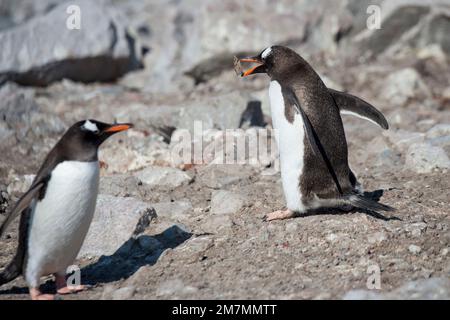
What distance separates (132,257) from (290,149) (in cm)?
127

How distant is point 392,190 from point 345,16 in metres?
5.08

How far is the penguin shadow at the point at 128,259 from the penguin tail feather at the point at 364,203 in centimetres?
111

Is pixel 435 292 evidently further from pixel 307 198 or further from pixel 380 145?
pixel 380 145

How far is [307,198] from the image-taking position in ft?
15.9

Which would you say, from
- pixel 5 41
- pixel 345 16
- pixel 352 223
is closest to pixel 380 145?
pixel 352 223

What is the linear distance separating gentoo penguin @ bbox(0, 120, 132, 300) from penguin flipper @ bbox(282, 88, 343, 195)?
121cm

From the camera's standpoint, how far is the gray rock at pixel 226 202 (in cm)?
524

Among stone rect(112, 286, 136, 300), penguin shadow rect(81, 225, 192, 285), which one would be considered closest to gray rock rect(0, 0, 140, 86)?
penguin shadow rect(81, 225, 192, 285)

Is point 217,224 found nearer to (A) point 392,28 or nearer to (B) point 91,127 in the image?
(B) point 91,127

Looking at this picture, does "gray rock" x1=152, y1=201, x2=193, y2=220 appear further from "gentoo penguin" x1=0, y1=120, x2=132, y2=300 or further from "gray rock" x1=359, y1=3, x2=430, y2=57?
"gray rock" x1=359, y1=3, x2=430, y2=57

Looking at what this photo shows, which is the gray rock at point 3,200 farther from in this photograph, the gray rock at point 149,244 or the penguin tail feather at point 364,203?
the penguin tail feather at point 364,203

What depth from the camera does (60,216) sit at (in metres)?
4.02

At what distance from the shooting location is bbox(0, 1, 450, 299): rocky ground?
4.16m

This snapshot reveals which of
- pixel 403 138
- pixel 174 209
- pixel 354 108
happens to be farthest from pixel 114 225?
pixel 403 138
